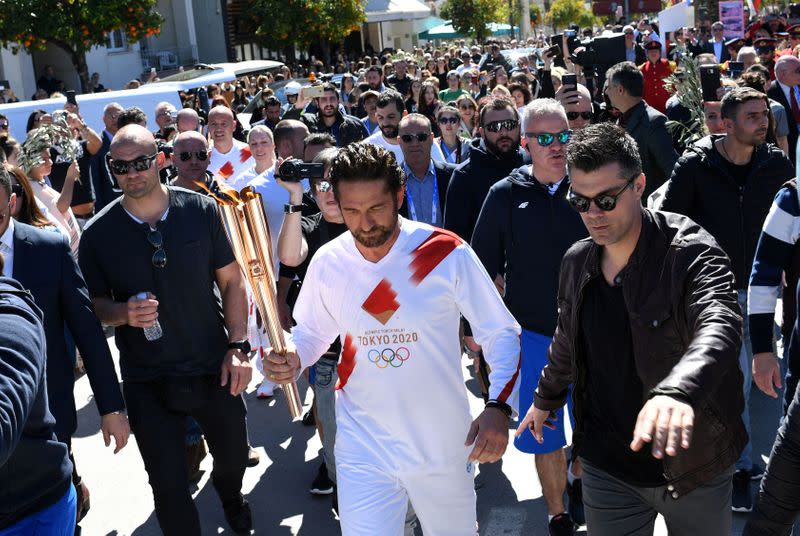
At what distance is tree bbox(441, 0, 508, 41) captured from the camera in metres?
56.3

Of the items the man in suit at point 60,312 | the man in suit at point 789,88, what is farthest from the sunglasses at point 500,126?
the man in suit at point 789,88

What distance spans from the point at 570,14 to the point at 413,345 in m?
84.3

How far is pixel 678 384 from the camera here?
9.22ft

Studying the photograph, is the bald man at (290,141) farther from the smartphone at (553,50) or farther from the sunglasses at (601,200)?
the smartphone at (553,50)

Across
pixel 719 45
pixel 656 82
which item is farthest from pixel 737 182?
pixel 719 45

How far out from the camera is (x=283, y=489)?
6.34 metres

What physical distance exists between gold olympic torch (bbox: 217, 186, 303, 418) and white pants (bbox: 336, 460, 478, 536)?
0.62 metres

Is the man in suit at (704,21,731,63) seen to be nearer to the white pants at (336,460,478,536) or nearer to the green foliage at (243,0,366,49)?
the white pants at (336,460,478,536)

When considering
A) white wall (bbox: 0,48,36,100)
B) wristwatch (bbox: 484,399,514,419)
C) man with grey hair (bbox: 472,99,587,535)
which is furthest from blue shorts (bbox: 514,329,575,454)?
white wall (bbox: 0,48,36,100)

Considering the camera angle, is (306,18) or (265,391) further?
(306,18)

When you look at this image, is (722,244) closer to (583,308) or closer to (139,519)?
(583,308)

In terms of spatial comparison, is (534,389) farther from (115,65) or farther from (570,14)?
(570,14)

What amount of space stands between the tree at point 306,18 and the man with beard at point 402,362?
124ft

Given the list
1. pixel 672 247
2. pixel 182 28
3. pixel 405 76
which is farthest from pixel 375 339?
pixel 182 28
